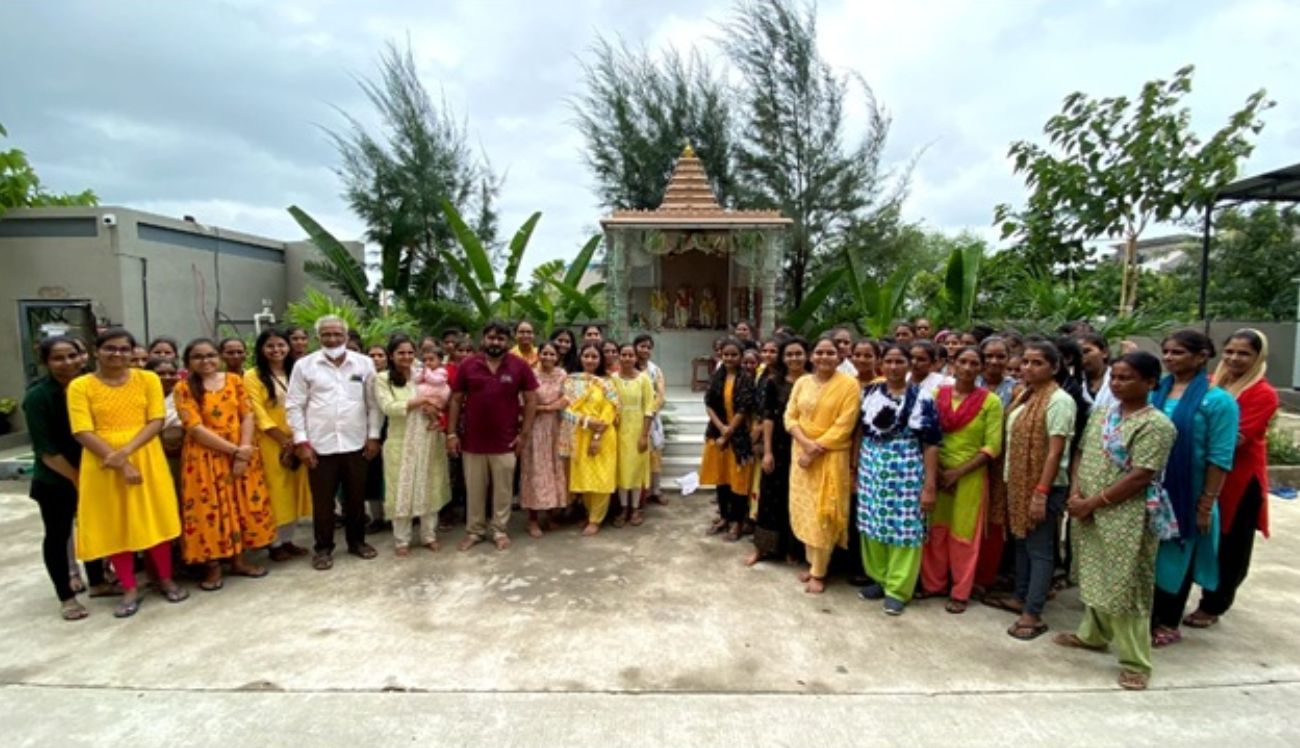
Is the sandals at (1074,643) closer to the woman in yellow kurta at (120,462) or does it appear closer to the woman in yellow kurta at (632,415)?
the woman in yellow kurta at (632,415)

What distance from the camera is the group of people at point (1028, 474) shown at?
112 inches

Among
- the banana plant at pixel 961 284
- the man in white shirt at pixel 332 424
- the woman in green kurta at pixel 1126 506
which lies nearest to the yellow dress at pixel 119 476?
the man in white shirt at pixel 332 424

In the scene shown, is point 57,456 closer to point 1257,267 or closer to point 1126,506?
point 1126,506

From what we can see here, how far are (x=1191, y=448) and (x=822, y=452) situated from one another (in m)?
1.62

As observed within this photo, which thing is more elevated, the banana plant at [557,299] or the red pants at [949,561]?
the banana plant at [557,299]

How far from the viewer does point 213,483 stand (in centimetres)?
392

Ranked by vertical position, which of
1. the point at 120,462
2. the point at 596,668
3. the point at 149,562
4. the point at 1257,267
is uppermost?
the point at 1257,267

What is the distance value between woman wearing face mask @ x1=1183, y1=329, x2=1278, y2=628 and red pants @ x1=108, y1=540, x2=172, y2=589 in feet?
17.9

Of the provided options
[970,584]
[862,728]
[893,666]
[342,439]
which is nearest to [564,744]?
[862,728]

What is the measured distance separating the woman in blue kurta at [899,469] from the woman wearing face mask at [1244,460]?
4.37 ft

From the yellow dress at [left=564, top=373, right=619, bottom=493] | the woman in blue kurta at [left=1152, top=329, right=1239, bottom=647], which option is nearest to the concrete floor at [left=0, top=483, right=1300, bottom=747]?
the woman in blue kurta at [left=1152, top=329, right=1239, bottom=647]

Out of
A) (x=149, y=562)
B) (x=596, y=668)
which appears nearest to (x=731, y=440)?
(x=596, y=668)

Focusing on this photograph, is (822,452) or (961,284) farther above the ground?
(961,284)

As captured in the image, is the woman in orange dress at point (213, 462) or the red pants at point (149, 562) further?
the woman in orange dress at point (213, 462)
